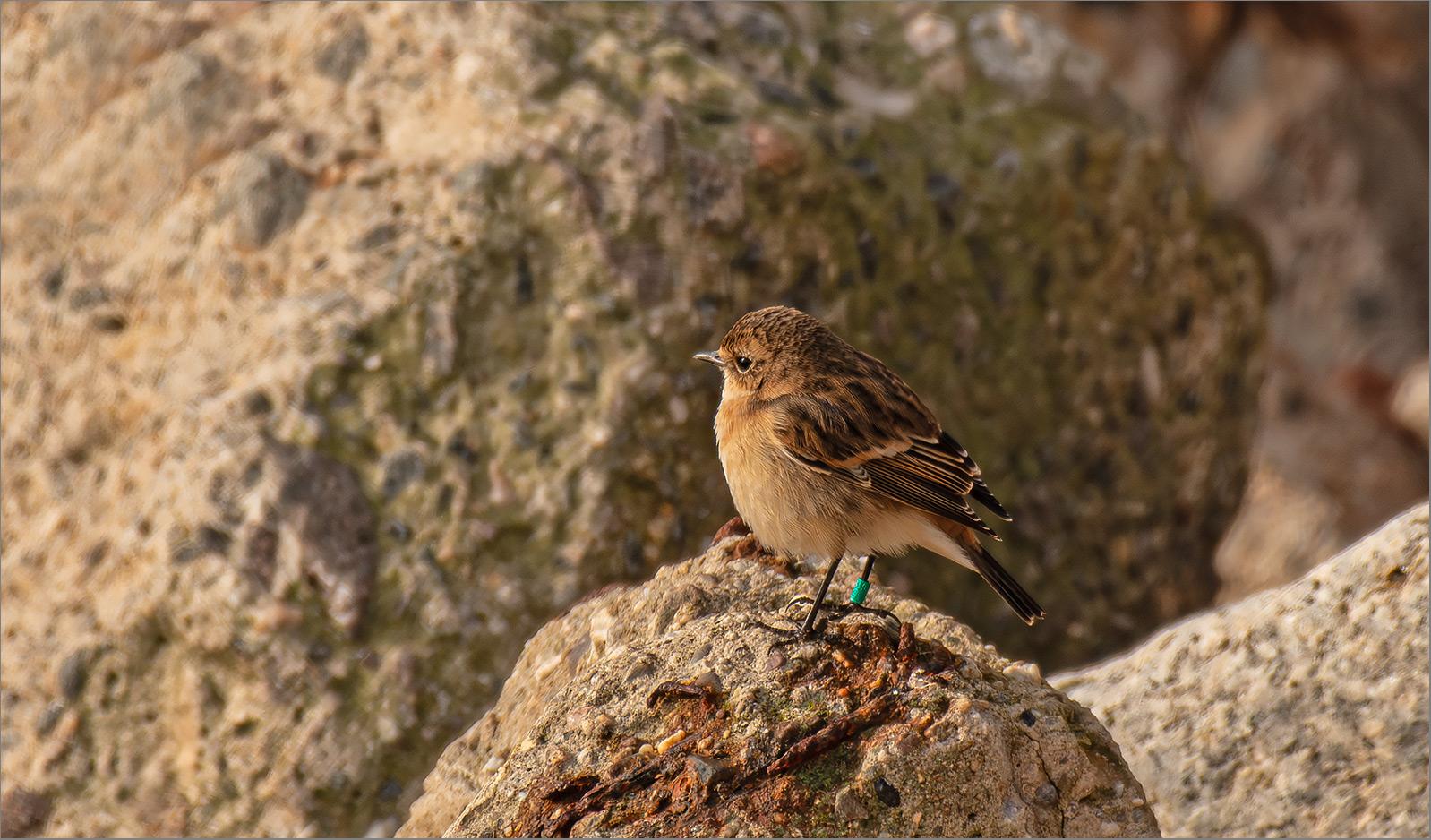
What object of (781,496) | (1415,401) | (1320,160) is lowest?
(781,496)

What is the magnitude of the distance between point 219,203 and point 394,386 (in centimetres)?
141

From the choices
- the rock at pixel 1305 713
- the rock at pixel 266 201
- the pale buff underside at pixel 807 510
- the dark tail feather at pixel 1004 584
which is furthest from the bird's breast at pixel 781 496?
the rock at pixel 266 201

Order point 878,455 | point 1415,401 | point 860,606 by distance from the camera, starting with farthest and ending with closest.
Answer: point 1415,401, point 878,455, point 860,606

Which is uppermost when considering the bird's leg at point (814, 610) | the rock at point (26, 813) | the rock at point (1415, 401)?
the rock at point (1415, 401)

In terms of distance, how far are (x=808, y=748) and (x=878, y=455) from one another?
1.56m

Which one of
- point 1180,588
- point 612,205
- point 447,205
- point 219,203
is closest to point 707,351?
point 612,205

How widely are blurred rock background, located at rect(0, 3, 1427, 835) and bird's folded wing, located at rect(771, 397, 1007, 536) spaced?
44.4 inches

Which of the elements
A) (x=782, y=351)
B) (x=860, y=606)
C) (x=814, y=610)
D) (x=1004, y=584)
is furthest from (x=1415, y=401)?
(x=814, y=610)

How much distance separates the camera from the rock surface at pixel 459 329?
18.1 ft

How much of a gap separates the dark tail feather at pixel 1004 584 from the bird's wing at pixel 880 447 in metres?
0.13

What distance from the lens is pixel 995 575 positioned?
488 cm

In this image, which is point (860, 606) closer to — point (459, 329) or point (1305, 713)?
point (1305, 713)

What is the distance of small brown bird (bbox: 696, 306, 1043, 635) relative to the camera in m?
4.73

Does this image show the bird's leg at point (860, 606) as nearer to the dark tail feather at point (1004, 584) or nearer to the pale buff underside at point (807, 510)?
the pale buff underside at point (807, 510)
